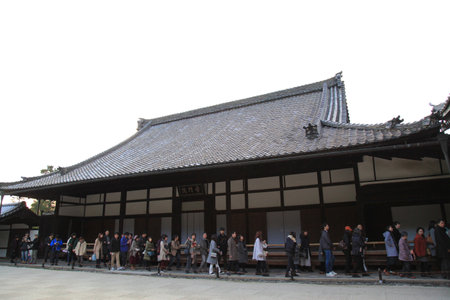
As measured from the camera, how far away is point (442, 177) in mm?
9805

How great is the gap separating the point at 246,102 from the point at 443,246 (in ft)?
47.5

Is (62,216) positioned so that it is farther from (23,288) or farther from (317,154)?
(317,154)

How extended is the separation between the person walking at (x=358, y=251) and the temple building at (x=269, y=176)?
5.34 feet

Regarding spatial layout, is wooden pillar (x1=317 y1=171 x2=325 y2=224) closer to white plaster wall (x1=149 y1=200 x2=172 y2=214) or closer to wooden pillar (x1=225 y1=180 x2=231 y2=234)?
wooden pillar (x1=225 y1=180 x2=231 y2=234)

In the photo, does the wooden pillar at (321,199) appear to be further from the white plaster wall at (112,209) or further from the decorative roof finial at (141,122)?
the decorative roof finial at (141,122)

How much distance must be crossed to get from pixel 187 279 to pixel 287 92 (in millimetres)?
13495

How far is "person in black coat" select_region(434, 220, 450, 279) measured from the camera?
8398mm

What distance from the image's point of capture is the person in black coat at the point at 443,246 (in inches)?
331

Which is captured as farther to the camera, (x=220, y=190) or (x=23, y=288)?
(x=220, y=190)

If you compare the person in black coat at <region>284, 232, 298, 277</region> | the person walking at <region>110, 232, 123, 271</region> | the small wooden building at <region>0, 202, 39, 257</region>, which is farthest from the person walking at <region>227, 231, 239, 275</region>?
the small wooden building at <region>0, 202, 39, 257</region>

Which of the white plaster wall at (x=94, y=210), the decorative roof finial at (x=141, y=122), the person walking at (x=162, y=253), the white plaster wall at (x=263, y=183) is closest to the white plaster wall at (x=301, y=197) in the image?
the white plaster wall at (x=263, y=183)

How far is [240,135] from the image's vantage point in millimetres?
15625

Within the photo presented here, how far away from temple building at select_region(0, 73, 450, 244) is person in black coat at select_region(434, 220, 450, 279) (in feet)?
5.25

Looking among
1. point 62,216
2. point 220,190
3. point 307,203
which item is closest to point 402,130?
point 307,203
